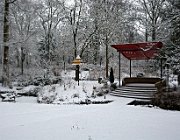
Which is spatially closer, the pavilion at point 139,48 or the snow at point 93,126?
the snow at point 93,126

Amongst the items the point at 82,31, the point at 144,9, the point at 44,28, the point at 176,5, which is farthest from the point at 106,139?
the point at 44,28

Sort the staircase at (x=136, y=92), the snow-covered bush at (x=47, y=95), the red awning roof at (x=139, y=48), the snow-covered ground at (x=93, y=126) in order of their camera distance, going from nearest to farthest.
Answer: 1. the snow-covered ground at (x=93, y=126)
2. the staircase at (x=136, y=92)
3. the snow-covered bush at (x=47, y=95)
4. the red awning roof at (x=139, y=48)

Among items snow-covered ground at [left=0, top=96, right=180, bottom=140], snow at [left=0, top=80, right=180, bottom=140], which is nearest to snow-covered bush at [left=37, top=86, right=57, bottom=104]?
snow at [left=0, top=80, right=180, bottom=140]

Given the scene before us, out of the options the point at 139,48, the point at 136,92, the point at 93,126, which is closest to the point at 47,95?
the point at 136,92

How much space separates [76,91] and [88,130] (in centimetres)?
1167

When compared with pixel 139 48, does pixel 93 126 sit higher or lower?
lower

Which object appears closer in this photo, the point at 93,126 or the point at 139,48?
the point at 93,126

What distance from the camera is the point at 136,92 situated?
59.4 feet

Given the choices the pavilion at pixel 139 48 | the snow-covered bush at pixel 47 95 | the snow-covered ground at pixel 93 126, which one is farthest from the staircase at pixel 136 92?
the snow-covered ground at pixel 93 126

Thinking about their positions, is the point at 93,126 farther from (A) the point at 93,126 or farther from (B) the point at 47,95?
(B) the point at 47,95

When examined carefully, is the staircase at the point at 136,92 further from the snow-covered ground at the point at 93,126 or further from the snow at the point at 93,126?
the snow-covered ground at the point at 93,126

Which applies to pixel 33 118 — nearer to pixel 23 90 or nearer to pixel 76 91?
pixel 76 91

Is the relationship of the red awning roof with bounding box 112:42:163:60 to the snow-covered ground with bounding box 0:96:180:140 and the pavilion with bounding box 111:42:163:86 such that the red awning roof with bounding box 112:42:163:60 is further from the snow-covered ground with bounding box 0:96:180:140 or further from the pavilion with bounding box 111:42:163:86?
the snow-covered ground with bounding box 0:96:180:140

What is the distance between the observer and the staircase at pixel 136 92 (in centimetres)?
1734
